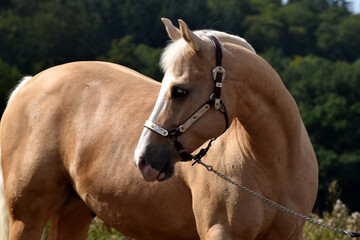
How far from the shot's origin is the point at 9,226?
17.5 ft

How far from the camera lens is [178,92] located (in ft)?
12.2

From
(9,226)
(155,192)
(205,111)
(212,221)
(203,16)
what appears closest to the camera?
(205,111)

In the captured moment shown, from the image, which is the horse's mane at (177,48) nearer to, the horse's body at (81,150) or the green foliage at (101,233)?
the horse's body at (81,150)

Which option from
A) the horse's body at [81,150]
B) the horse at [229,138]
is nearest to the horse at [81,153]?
the horse's body at [81,150]

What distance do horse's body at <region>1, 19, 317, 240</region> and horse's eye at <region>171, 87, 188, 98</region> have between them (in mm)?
208

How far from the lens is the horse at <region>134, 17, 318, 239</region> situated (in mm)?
3729

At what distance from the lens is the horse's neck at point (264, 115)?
3.89m

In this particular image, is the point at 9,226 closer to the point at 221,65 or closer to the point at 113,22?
the point at 221,65

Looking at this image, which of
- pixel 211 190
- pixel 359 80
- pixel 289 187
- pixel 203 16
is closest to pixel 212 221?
pixel 211 190

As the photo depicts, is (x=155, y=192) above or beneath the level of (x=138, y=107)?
beneath

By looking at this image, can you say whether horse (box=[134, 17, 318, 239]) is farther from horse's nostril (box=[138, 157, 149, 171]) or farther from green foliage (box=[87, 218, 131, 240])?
green foliage (box=[87, 218, 131, 240])

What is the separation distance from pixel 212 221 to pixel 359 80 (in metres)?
52.4

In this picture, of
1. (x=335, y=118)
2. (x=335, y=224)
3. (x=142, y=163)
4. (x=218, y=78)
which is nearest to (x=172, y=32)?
(x=218, y=78)

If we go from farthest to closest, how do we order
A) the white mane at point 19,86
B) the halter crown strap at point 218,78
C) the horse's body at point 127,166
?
the white mane at point 19,86
the horse's body at point 127,166
the halter crown strap at point 218,78
